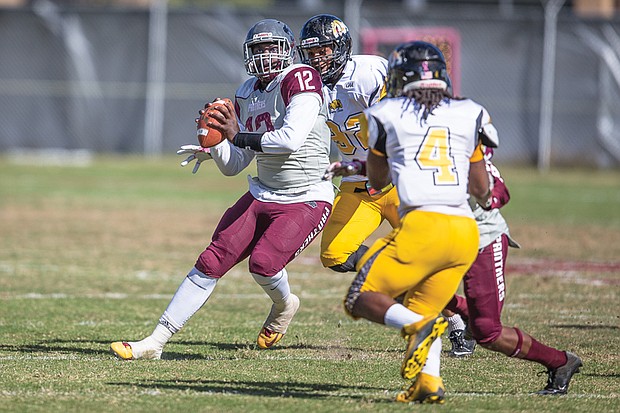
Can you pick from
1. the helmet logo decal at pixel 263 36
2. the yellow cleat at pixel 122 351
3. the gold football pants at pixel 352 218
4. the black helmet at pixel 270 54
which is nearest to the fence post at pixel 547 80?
the gold football pants at pixel 352 218

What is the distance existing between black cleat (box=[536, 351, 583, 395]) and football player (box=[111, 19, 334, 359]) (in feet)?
6.07

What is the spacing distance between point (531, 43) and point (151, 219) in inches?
417

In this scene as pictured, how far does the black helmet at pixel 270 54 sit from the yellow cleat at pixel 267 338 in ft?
5.66

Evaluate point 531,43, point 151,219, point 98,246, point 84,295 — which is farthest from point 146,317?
point 531,43

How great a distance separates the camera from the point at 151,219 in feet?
48.3

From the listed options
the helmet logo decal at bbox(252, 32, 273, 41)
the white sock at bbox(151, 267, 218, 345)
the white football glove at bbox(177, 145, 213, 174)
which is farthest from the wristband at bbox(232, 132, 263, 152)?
the white sock at bbox(151, 267, 218, 345)

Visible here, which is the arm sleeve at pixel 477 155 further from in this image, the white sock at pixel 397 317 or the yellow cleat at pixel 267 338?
the yellow cleat at pixel 267 338

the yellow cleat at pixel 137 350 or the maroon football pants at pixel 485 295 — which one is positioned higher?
the maroon football pants at pixel 485 295

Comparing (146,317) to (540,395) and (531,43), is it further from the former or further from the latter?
(531,43)

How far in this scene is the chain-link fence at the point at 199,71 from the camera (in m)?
21.6

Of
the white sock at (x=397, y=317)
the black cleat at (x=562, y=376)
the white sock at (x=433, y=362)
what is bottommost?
→ the black cleat at (x=562, y=376)

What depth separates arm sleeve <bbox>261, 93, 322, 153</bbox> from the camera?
6.21 m

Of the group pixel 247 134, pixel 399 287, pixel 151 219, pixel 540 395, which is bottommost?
pixel 151 219

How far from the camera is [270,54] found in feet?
21.4
